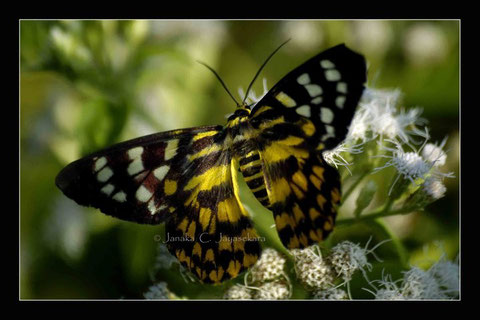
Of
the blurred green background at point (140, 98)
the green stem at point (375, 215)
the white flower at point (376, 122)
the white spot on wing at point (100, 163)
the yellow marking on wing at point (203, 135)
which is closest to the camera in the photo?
the white spot on wing at point (100, 163)

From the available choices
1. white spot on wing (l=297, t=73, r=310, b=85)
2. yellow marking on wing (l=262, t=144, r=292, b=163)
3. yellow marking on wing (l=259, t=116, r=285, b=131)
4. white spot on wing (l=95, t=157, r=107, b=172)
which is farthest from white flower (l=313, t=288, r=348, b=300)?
white spot on wing (l=95, t=157, r=107, b=172)

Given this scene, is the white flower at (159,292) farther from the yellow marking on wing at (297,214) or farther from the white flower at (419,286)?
the white flower at (419,286)

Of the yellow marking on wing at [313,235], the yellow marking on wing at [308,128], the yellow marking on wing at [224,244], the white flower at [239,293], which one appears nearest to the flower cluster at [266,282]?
the white flower at [239,293]

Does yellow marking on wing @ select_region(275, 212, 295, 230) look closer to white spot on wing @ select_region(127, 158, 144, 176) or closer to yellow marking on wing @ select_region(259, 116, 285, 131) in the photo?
yellow marking on wing @ select_region(259, 116, 285, 131)

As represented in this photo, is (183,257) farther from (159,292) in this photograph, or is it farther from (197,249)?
(159,292)

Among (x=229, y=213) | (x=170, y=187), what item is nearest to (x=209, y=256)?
(x=229, y=213)

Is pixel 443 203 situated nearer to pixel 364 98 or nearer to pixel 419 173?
pixel 419 173

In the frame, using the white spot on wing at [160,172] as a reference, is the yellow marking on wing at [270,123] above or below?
above

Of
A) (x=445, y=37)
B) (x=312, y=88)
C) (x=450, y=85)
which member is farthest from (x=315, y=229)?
(x=445, y=37)
